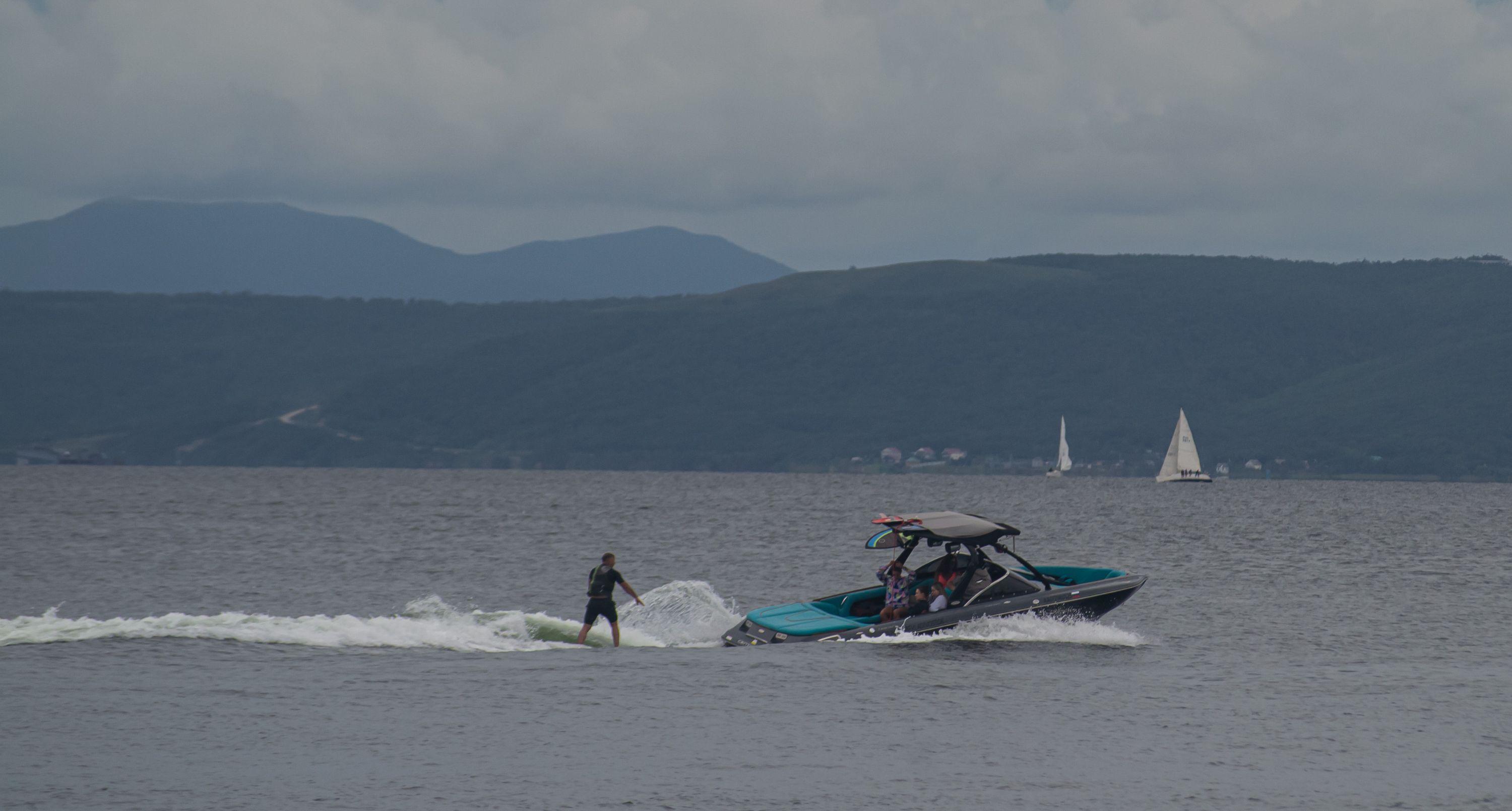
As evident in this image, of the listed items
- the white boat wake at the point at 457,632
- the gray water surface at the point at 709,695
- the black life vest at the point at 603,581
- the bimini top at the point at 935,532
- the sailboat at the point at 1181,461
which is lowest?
the gray water surface at the point at 709,695

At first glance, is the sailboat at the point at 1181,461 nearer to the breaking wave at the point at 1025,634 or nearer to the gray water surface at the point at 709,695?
the gray water surface at the point at 709,695

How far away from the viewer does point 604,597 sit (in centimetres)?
3164

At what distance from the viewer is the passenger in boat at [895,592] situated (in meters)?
32.5

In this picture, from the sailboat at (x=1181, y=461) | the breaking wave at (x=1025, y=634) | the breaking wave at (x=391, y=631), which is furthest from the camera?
the sailboat at (x=1181, y=461)

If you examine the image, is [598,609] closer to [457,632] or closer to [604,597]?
[604,597]

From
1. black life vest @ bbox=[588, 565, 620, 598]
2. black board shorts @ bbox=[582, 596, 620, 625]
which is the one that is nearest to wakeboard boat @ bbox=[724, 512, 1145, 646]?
black board shorts @ bbox=[582, 596, 620, 625]

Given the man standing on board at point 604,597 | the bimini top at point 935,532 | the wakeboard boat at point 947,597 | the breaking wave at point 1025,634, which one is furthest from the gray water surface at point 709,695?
the bimini top at point 935,532

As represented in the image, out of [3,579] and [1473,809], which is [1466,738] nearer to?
[1473,809]

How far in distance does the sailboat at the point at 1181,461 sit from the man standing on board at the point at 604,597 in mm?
148468

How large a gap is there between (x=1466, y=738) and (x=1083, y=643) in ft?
33.1

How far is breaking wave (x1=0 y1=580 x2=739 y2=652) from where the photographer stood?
31.5m

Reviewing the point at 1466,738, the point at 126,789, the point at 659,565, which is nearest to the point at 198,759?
the point at 126,789

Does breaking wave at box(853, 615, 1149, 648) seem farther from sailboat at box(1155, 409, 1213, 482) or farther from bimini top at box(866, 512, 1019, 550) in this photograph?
sailboat at box(1155, 409, 1213, 482)

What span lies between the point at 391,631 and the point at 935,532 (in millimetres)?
11033
